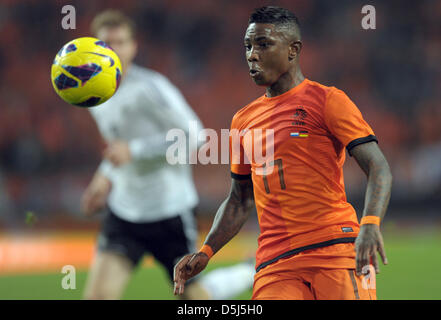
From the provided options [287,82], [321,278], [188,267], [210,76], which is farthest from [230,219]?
[210,76]

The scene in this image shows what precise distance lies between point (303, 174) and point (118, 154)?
1.95m

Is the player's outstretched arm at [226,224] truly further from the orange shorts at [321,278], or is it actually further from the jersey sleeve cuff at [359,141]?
the jersey sleeve cuff at [359,141]

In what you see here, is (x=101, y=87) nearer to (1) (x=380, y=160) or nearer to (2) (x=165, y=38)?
(1) (x=380, y=160)

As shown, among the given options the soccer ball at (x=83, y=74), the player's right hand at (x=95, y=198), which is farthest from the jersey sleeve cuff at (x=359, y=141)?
the player's right hand at (x=95, y=198)

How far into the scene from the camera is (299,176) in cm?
346

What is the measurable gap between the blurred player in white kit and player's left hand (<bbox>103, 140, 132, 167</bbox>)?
0.12 meters

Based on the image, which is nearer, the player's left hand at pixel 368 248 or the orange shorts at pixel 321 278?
the player's left hand at pixel 368 248

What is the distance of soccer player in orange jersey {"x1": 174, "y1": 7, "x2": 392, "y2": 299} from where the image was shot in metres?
3.28

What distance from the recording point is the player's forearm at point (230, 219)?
377 cm

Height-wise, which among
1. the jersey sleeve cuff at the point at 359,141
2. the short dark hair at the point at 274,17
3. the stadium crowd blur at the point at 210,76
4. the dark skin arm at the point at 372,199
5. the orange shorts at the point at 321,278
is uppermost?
the stadium crowd blur at the point at 210,76

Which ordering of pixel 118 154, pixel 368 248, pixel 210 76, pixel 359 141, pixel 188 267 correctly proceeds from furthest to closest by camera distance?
pixel 210 76 < pixel 118 154 < pixel 188 267 < pixel 359 141 < pixel 368 248

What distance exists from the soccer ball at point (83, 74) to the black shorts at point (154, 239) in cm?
157

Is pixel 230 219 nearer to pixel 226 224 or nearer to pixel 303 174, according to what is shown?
pixel 226 224
